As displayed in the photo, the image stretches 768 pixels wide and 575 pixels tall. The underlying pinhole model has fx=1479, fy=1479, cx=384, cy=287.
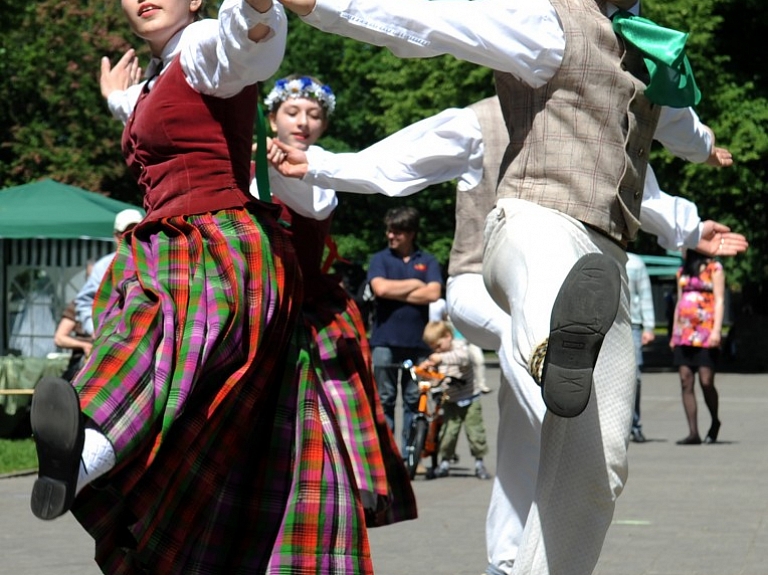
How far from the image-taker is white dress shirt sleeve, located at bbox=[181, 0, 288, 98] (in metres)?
3.83

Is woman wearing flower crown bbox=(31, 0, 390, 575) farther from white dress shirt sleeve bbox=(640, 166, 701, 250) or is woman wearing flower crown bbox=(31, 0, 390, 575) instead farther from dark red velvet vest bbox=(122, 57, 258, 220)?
white dress shirt sleeve bbox=(640, 166, 701, 250)

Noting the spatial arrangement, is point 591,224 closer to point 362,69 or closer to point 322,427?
point 322,427

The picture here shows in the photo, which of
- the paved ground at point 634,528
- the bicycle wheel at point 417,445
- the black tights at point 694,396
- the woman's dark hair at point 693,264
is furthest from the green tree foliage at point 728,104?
the bicycle wheel at point 417,445

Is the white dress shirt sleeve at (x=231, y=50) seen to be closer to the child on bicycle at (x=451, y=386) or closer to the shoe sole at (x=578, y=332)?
the shoe sole at (x=578, y=332)

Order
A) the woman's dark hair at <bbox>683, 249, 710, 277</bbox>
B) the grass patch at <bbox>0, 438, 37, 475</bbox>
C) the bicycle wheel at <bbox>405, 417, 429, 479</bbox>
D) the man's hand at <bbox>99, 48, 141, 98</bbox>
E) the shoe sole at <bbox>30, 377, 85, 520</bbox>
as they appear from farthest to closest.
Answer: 1. the woman's dark hair at <bbox>683, 249, 710, 277</bbox>
2. the grass patch at <bbox>0, 438, 37, 475</bbox>
3. the bicycle wheel at <bbox>405, 417, 429, 479</bbox>
4. the man's hand at <bbox>99, 48, 141, 98</bbox>
5. the shoe sole at <bbox>30, 377, 85, 520</bbox>

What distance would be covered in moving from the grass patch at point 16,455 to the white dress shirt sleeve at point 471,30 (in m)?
6.35

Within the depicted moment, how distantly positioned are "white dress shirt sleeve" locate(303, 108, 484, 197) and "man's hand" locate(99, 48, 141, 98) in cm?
70

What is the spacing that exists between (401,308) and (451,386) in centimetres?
66

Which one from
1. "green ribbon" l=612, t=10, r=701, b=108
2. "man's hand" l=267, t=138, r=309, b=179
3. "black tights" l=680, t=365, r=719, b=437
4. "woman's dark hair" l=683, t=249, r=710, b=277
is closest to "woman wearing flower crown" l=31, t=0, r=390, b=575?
"man's hand" l=267, t=138, r=309, b=179

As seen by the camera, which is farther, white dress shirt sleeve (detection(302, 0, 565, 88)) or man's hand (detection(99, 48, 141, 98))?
man's hand (detection(99, 48, 141, 98))

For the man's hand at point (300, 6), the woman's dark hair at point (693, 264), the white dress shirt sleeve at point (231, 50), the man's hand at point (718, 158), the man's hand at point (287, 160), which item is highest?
the man's hand at point (300, 6)

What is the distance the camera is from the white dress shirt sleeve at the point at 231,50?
12.6 ft

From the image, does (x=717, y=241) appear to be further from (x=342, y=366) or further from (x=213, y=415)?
(x=213, y=415)

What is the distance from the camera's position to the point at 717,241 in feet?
16.9
